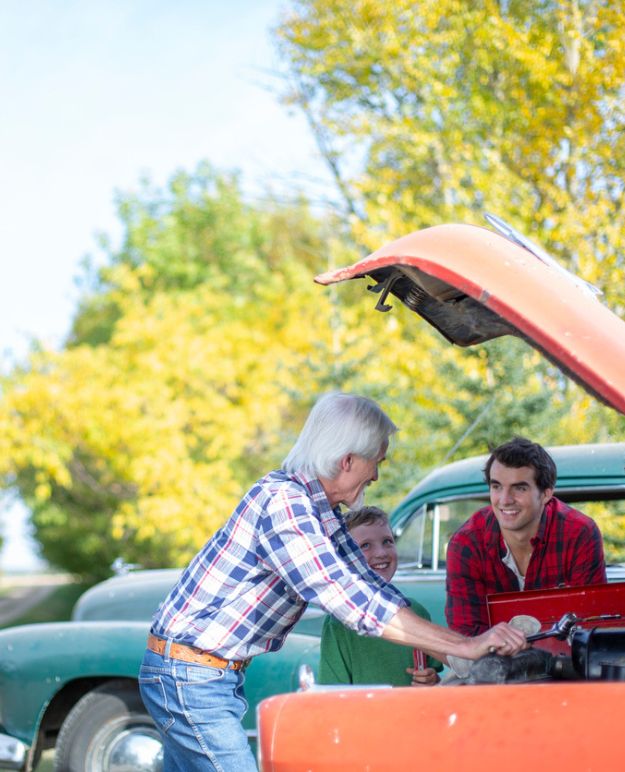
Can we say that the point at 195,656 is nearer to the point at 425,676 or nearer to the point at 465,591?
the point at 425,676

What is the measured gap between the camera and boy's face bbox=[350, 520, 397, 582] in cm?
359

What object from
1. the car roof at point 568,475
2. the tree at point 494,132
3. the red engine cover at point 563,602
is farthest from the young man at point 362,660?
the tree at point 494,132

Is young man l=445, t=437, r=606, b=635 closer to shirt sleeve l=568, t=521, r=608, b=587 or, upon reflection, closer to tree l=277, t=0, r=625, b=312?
shirt sleeve l=568, t=521, r=608, b=587

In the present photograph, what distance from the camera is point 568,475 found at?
15.0ft

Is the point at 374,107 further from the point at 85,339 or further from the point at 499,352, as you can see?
the point at 85,339

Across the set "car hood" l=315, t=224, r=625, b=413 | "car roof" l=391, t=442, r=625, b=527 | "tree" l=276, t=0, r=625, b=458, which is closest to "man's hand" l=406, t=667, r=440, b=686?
"car hood" l=315, t=224, r=625, b=413

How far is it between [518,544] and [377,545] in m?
0.52

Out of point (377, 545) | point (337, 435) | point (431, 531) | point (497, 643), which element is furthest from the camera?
point (431, 531)

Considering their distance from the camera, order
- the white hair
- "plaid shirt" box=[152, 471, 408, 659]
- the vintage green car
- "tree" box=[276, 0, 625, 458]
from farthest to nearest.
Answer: "tree" box=[276, 0, 625, 458] → the vintage green car → the white hair → "plaid shirt" box=[152, 471, 408, 659]

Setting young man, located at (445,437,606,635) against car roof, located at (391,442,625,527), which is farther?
car roof, located at (391,442,625,527)

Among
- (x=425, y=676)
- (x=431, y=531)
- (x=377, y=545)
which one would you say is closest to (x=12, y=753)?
(x=431, y=531)

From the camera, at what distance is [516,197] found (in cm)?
1016

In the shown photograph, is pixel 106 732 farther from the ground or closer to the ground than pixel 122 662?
closer to the ground

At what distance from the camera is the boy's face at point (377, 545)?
141 inches
